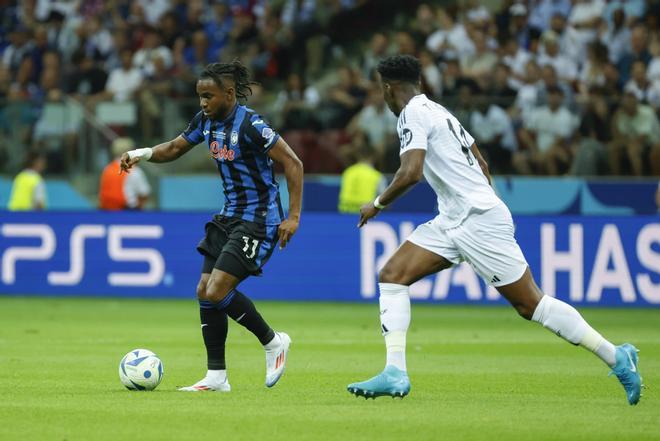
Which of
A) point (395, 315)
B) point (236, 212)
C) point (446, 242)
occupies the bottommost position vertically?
point (395, 315)

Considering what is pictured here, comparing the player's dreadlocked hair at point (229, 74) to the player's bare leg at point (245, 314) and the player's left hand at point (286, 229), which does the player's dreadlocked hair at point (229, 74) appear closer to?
the player's left hand at point (286, 229)

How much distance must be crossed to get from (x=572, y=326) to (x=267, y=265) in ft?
35.3

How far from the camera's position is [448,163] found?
8.81m

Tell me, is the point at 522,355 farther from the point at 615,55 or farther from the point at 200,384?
the point at 615,55

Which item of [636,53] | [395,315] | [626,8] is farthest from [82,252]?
[395,315]

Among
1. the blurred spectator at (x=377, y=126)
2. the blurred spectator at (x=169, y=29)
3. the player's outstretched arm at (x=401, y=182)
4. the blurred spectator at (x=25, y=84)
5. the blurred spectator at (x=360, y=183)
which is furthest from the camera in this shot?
the blurred spectator at (x=169, y=29)

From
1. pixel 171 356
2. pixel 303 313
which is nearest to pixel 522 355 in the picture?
pixel 171 356

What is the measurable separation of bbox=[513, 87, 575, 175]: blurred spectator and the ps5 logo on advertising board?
19.2ft

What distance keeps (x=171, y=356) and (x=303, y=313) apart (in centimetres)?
577

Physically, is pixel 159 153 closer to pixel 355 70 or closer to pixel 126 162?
pixel 126 162

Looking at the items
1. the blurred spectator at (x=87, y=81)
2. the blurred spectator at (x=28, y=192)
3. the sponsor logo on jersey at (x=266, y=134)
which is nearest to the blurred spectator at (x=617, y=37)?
the blurred spectator at (x=87, y=81)

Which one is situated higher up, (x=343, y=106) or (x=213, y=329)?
(x=343, y=106)

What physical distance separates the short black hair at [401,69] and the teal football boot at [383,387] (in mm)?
1971

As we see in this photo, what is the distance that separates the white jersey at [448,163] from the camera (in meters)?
8.74
